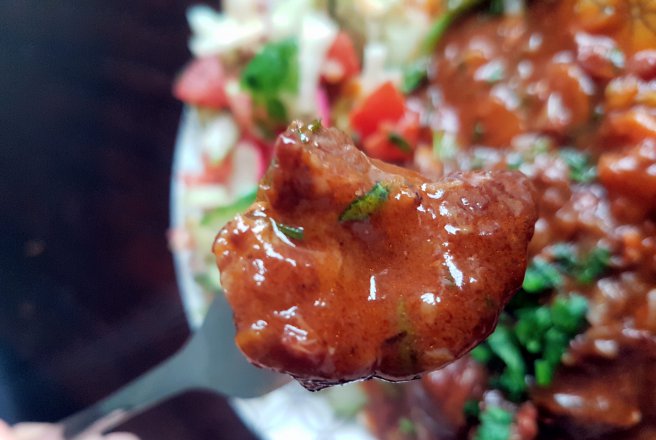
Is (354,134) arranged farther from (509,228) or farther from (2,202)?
(2,202)

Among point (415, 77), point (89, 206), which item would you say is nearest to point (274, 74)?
point (415, 77)

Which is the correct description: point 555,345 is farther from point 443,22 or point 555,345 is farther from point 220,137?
point 220,137

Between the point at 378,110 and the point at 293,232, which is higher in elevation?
the point at 293,232

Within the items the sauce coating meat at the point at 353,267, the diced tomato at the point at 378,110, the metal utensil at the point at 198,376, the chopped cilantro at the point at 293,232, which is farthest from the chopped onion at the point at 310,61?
the chopped cilantro at the point at 293,232

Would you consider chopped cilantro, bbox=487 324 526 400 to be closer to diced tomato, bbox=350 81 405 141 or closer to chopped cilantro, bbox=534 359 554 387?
chopped cilantro, bbox=534 359 554 387

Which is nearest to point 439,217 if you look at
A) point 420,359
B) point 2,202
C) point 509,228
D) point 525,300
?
point 509,228

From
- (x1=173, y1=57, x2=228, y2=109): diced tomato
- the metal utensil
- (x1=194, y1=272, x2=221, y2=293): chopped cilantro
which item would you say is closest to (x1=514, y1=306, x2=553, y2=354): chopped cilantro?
the metal utensil
